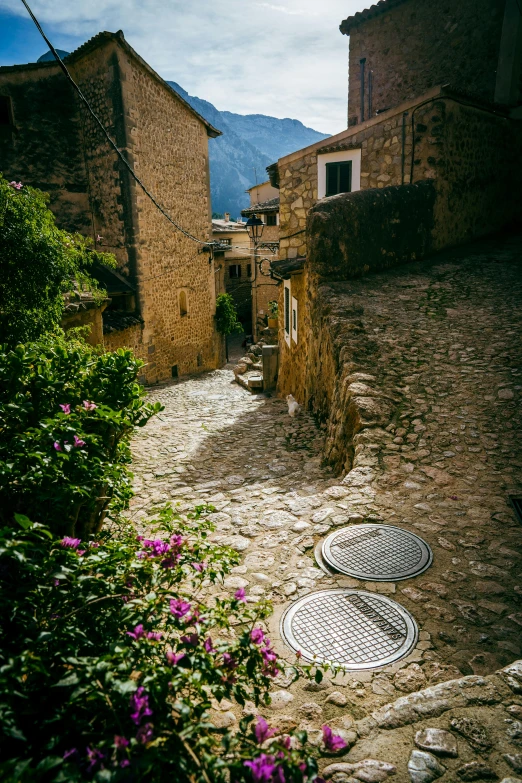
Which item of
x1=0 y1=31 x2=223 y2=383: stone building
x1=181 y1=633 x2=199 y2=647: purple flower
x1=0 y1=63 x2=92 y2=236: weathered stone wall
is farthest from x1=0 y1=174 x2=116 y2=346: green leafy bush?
x1=0 y1=63 x2=92 y2=236: weathered stone wall

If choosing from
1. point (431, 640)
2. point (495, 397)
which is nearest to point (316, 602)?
point (431, 640)

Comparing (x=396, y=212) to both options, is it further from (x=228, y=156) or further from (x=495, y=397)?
(x=228, y=156)

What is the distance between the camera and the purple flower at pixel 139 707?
1.51 meters

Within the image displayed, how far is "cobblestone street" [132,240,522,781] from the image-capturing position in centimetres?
261

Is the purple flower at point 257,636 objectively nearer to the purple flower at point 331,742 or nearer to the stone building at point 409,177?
the purple flower at point 331,742

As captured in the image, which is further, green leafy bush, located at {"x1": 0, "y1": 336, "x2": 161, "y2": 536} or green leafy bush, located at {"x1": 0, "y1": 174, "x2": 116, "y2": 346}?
green leafy bush, located at {"x1": 0, "y1": 174, "x2": 116, "y2": 346}

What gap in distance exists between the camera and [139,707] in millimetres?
1528

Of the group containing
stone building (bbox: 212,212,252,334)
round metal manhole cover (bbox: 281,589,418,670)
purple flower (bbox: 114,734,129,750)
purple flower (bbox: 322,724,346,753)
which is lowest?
round metal manhole cover (bbox: 281,589,418,670)

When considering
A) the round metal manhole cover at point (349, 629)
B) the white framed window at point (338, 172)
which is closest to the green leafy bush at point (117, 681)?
the round metal manhole cover at point (349, 629)

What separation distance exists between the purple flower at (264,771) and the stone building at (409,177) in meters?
7.14

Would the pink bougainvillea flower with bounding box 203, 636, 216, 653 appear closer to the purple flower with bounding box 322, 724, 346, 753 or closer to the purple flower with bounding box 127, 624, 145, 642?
the purple flower with bounding box 127, 624, 145, 642

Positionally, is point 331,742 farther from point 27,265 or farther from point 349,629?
point 27,265

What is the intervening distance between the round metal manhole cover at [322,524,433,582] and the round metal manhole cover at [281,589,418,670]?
0.73 feet

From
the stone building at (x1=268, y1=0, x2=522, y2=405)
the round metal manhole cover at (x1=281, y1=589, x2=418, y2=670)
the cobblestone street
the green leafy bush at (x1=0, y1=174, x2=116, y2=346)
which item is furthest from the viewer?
the stone building at (x1=268, y1=0, x2=522, y2=405)
